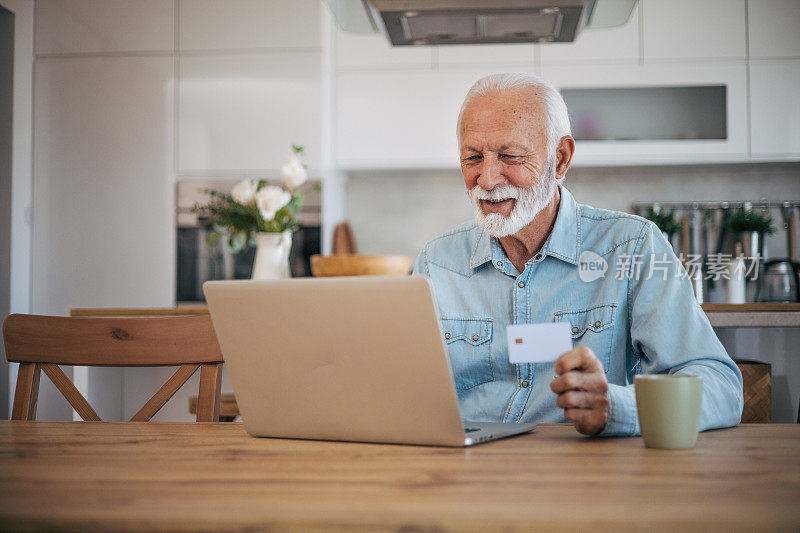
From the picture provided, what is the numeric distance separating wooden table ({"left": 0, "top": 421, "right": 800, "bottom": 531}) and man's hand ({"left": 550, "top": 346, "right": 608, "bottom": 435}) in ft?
0.09

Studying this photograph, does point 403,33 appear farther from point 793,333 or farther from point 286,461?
point 286,461

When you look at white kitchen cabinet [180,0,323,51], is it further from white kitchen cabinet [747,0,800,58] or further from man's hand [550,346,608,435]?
man's hand [550,346,608,435]

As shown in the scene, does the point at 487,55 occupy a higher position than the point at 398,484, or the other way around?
the point at 487,55

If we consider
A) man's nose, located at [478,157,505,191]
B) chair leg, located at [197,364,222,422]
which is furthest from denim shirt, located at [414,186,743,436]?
chair leg, located at [197,364,222,422]

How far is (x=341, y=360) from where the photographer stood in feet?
2.87

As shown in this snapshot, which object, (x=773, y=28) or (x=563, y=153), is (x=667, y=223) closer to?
(x=773, y=28)

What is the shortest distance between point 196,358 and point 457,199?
2835 mm

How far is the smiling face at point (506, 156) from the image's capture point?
1.41m

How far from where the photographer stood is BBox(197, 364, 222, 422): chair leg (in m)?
1.31

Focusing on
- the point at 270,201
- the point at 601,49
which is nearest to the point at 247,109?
the point at 270,201

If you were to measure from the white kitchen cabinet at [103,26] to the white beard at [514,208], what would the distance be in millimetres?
2693

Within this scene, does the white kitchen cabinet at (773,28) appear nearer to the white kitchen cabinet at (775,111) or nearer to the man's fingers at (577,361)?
the white kitchen cabinet at (775,111)

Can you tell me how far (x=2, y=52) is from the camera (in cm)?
365

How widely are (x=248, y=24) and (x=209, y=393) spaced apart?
106 inches
